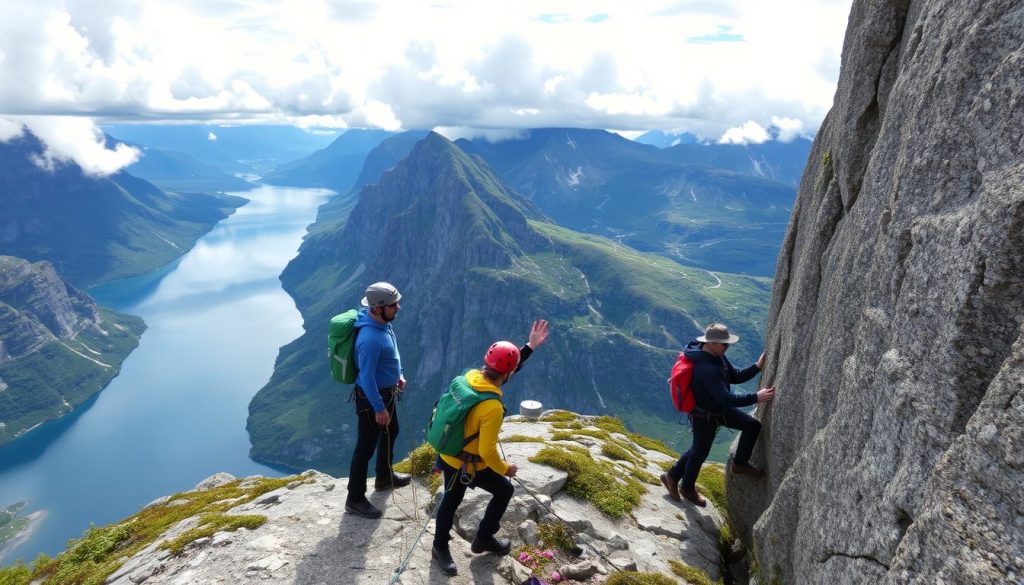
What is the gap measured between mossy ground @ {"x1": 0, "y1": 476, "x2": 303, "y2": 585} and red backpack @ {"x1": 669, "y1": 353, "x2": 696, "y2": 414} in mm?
12664

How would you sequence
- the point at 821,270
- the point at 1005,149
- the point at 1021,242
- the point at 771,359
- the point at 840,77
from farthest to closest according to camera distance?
the point at 771,359 → the point at 840,77 → the point at 821,270 → the point at 1005,149 → the point at 1021,242

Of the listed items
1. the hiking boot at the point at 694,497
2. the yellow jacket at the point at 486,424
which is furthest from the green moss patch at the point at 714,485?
the yellow jacket at the point at 486,424

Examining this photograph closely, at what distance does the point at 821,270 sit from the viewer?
1436 cm

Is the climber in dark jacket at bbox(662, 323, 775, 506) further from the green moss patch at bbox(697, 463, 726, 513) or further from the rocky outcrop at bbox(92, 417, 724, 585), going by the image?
the green moss patch at bbox(697, 463, 726, 513)

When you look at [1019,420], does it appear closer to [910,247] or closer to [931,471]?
[931,471]

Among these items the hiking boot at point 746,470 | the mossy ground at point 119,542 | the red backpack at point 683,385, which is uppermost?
the red backpack at point 683,385

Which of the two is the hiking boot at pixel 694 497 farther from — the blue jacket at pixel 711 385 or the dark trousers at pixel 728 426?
the blue jacket at pixel 711 385

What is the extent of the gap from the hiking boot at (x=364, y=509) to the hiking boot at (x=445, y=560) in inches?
115

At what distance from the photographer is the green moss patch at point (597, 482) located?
17.5 meters

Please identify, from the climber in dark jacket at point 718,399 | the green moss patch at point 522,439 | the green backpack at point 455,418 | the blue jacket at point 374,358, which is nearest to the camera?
the green backpack at point 455,418

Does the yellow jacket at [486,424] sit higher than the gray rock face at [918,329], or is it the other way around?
the gray rock face at [918,329]

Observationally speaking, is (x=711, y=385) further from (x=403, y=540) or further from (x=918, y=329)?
(x=403, y=540)

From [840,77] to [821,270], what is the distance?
5.96 metres

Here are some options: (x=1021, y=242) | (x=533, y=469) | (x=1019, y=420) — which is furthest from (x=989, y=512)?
(x=533, y=469)
